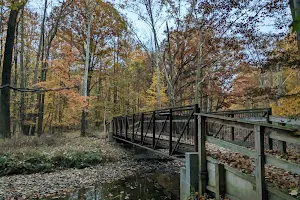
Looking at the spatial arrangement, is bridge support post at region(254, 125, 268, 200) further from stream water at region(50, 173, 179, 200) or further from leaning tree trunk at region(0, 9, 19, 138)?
leaning tree trunk at region(0, 9, 19, 138)

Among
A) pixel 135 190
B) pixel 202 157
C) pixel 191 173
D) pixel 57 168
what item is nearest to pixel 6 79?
pixel 57 168

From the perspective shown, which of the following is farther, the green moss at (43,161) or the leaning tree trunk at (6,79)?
the leaning tree trunk at (6,79)

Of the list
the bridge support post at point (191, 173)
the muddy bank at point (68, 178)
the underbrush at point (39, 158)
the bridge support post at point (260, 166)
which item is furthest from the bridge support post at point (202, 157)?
the underbrush at point (39, 158)

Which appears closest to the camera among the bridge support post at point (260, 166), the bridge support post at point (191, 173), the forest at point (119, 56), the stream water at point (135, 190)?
the bridge support post at point (260, 166)

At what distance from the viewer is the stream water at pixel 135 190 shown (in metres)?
6.75

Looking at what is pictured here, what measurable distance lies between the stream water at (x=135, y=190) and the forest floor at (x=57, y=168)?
48cm

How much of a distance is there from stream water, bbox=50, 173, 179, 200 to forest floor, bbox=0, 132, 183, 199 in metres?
0.48

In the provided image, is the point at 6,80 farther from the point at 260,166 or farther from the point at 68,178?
the point at 260,166

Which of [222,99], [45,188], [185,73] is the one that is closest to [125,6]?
[185,73]

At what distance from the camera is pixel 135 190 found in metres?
7.47

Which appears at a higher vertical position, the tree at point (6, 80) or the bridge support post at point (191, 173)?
the tree at point (6, 80)

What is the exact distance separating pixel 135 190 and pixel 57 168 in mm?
3938

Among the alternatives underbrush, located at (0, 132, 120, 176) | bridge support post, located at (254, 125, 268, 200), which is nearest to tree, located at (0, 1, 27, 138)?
underbrush, located at (0, 132, 120, 176)

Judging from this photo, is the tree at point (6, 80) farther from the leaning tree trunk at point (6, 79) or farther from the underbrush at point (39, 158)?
the underbrush at point (39, 158)
